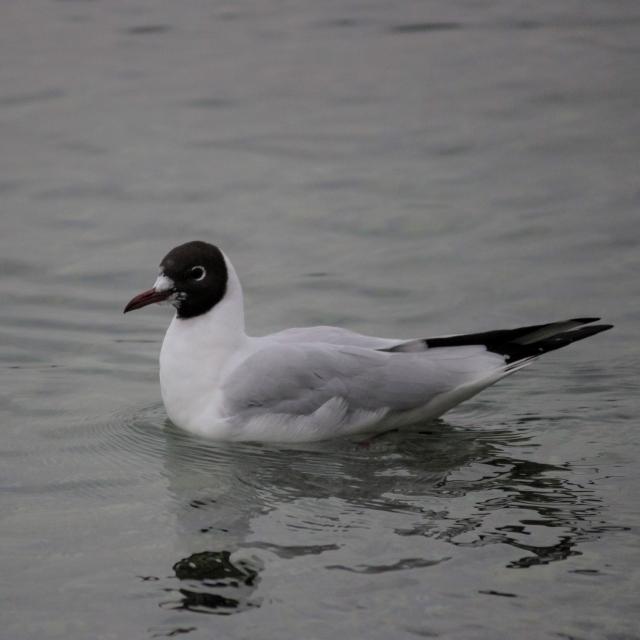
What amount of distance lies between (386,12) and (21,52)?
14.4ft

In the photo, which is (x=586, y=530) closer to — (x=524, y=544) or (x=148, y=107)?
(x=524, y=544)

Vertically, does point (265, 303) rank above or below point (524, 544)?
above

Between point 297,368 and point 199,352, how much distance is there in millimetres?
591

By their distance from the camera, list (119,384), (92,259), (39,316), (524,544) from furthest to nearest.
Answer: (92,259) < (39,316) < (119,384) < (524,544)

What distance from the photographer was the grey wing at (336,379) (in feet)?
25.1

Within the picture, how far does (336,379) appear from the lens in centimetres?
771

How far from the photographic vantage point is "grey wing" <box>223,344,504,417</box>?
7.64m

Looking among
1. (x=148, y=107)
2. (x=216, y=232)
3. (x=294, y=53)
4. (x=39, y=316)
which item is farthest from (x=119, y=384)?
(x=294, y=53)

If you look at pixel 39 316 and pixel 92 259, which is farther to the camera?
pixel 92 259

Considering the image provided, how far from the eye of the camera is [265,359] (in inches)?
305

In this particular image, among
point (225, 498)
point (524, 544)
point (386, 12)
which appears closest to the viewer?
point (524, 544)

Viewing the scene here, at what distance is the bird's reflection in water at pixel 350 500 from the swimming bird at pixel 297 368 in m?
0.12

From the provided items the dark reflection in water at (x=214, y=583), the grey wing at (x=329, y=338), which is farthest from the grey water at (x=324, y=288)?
the grey wing at (x=329, y=338)

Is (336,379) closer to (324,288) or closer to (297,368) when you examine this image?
(297,368)
